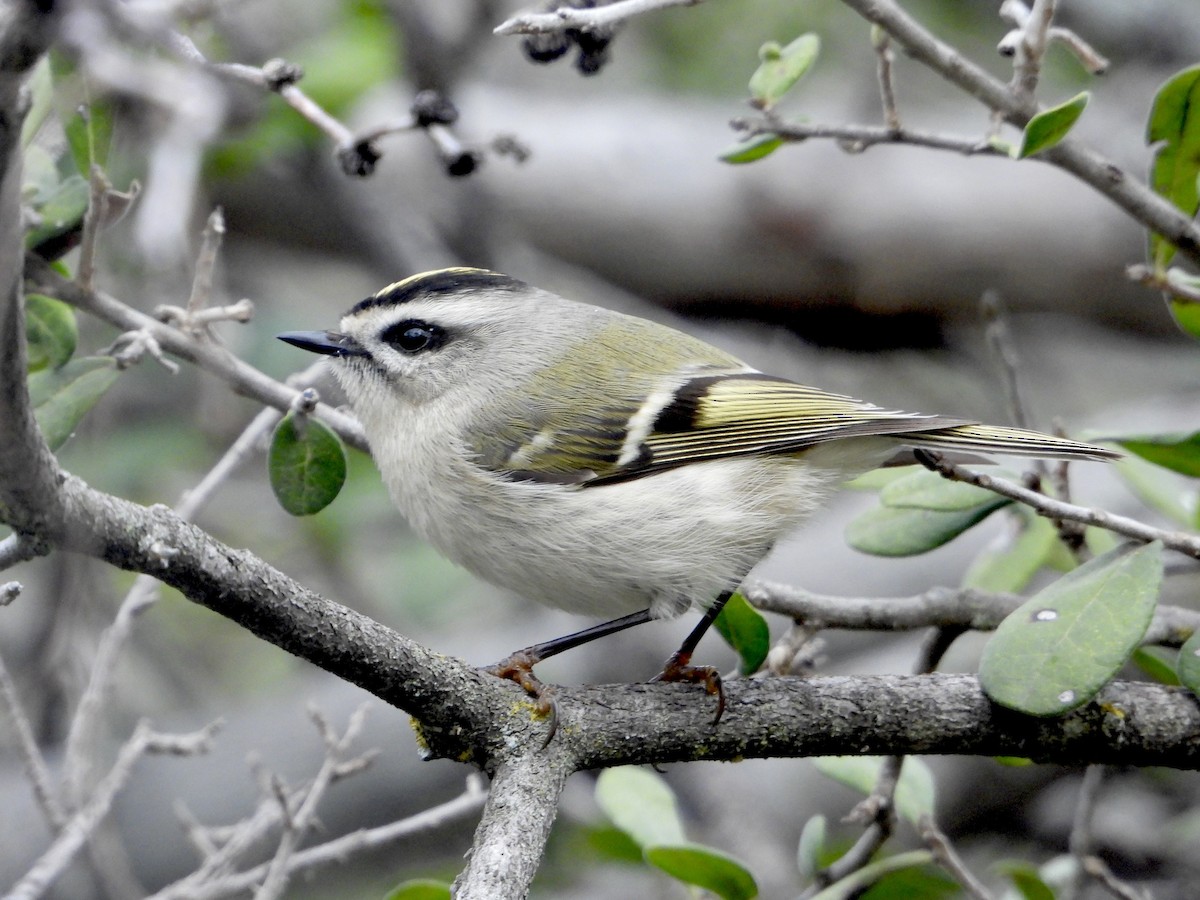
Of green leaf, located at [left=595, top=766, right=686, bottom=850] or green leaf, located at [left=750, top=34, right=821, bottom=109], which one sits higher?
green leaf, located at [left=750, top=34, right=821, bottom=109]

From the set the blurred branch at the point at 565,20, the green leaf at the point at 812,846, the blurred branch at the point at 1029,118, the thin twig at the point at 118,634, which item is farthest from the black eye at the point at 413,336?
the green leaf at the point at 812,846

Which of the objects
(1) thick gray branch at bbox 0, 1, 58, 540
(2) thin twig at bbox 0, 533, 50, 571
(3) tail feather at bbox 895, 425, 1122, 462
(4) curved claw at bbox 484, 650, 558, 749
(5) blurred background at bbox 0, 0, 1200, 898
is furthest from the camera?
(5) blurred background at bbox 0, 0, 1200, 898

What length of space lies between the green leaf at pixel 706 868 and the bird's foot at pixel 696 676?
8.4 inches

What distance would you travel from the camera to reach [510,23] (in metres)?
1.53

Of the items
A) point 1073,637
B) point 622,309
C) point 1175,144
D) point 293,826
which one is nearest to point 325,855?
point 293,826

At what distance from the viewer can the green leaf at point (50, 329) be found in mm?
1902

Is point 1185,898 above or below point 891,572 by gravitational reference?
below

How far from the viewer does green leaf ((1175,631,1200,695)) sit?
1.76m

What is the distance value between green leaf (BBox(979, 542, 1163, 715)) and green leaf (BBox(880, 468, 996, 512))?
0.20 metres

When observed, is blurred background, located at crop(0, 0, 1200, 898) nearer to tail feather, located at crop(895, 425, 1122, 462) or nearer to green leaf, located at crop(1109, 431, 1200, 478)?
tail feather, located at crop(895, 425, 1122, 462)

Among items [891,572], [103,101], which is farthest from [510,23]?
[891,572]

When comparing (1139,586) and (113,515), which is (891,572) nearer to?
(1139,586)

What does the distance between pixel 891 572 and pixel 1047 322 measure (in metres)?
1.29

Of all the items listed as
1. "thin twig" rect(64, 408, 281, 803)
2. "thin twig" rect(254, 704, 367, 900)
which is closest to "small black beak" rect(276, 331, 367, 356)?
"thin twig" rect(64, 408, 281, 803)
